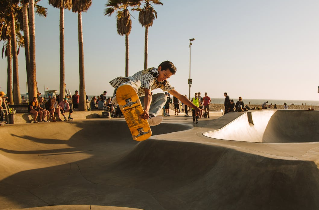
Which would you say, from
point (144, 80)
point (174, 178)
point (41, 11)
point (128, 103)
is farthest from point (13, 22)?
point (174, 178)

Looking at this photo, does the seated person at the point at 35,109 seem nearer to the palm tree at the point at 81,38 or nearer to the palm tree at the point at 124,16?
the palm tree at the point at 81,38

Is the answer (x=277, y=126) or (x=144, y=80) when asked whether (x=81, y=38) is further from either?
(x=144, y=80)

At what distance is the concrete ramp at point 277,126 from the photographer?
11266 mm

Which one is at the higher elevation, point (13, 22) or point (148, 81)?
point (13, 22)

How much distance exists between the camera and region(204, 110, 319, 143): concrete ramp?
11266mm

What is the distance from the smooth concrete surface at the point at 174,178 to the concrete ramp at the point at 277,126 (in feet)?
16.7

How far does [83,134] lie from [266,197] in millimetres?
9530

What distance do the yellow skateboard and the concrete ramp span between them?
5.85 metres

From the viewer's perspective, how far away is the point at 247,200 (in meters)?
3.72

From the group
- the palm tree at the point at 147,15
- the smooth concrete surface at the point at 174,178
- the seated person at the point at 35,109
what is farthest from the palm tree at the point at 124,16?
the smooth concrete surface at the point at 174,178

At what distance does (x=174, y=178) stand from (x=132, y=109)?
1.59 metres

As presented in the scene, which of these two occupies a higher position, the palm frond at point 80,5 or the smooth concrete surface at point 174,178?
the palm frond at point 80,5

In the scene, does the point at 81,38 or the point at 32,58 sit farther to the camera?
the point at 81,38

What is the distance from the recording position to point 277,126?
1376 cm
